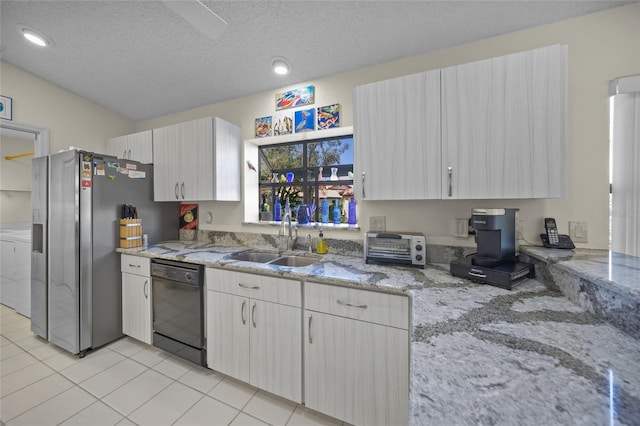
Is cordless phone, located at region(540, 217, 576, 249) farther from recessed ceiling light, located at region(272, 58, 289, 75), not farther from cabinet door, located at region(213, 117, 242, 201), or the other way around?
cabinet door, located at region(213, 117, 242, 201)

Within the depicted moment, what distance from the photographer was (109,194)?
2275mm

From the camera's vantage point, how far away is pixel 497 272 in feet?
4.07

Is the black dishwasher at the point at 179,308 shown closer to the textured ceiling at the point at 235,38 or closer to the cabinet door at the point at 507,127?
the textured ceiling at the point at 235,38

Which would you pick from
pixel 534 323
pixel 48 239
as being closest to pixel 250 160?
pixel 48 239

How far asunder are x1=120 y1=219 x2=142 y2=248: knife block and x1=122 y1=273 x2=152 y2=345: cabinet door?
0.29 meters

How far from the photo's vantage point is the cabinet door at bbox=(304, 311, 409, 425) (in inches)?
50.2

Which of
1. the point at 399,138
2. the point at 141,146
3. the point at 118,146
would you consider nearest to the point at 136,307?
the point at 141,146

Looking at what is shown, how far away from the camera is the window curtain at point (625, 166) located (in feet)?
4.41

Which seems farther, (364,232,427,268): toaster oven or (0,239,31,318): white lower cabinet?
(0,239,31,318): white lower cabinet

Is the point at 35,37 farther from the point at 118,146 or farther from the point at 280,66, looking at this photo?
the point at 280,66

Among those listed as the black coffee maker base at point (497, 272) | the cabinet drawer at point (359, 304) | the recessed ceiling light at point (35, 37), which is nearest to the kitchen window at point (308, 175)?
the cabinet drawer at point (359, 304)

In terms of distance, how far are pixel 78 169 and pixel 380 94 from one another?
2590 millimetres

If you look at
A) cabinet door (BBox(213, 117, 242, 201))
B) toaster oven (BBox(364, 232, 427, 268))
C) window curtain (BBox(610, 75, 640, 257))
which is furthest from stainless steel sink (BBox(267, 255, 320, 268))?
window curtain (BBox(610, 75, 640, 257))

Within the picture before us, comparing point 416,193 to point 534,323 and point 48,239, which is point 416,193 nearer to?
point 534,323
